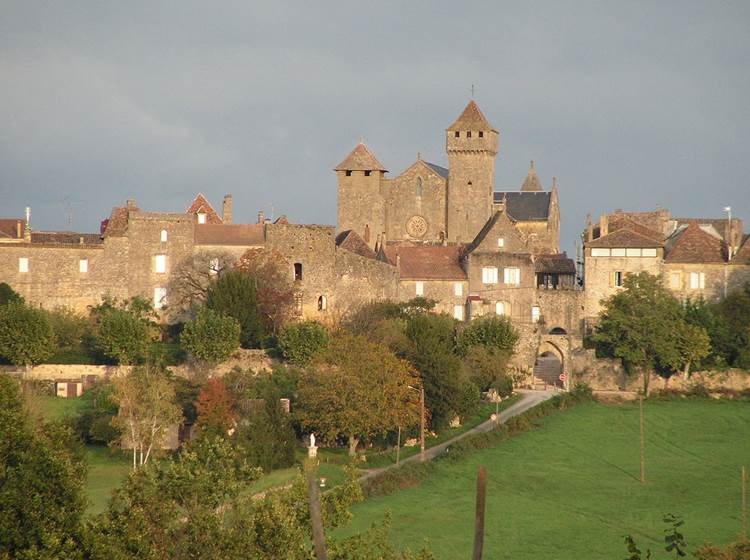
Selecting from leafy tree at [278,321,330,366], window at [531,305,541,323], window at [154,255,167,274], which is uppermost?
window at [154,255,167,274]

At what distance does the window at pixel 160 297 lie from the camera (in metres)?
67.4

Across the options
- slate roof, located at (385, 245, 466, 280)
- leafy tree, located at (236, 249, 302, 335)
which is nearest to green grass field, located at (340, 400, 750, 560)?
slate roof, located at (385, 245, 466, 280)

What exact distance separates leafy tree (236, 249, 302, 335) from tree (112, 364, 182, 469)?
392 inches

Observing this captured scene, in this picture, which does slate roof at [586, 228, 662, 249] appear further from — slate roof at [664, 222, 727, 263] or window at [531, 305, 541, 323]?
window at [531, 305, 541, 323]

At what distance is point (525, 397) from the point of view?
65750mm

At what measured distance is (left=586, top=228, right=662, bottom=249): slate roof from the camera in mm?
72250

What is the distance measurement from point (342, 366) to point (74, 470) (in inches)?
1071

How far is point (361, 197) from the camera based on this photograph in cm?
8138

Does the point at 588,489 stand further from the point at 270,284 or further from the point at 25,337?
the point at 25,337

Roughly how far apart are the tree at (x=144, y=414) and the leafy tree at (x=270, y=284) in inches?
392

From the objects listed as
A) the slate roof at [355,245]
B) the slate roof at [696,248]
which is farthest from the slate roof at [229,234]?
the slate roof at [696,248]

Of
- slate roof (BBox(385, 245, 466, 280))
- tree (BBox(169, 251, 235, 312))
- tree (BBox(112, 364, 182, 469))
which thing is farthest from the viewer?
slate roof (BBox(385, 245, 466, 280))

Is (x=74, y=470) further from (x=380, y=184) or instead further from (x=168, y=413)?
(x=380, y=184)

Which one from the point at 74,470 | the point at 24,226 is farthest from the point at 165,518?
the point at 24,226
